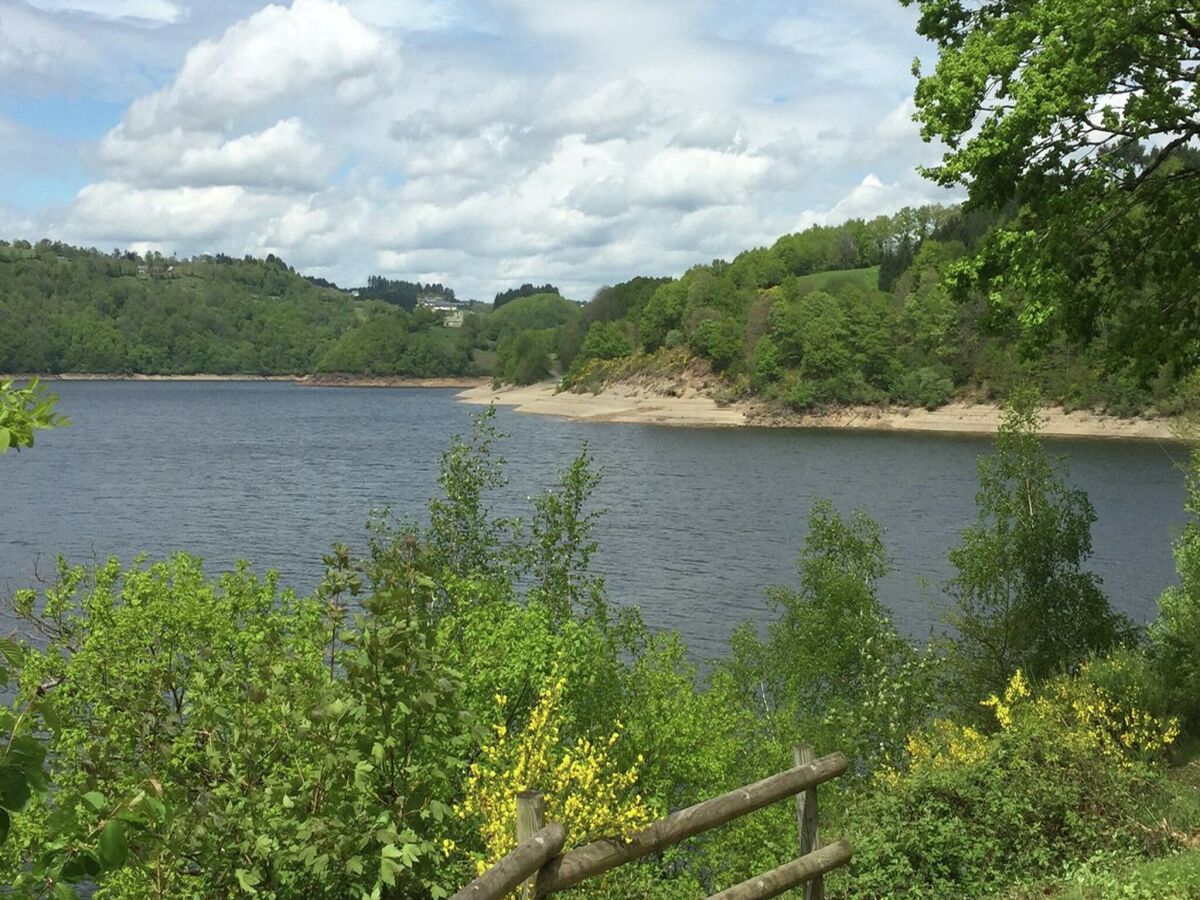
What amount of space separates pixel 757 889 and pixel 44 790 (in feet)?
16.9

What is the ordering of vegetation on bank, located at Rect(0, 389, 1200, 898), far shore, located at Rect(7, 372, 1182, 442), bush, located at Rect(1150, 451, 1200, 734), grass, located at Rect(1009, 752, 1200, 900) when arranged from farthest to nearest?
1. far shore, located at Rect(7, 372, 1182, 442)
2. bush, located at Rect(1150, 451, 1200, 734)
3. grass, located at Rect(1009, 752, 1200, 900)
4. vegetation on bank, located at Rect(0, 389, 1200, 898)

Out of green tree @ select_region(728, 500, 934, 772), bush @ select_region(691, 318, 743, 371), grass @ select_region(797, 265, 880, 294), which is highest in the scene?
grass @ select_region(797, 265, 880, 294)

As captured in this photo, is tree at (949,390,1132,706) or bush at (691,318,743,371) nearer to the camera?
tree at (949,390,1132,706)

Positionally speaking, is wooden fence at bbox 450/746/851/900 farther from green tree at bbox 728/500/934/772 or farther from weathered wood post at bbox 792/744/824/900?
green tree at bbox 728/500/934/772

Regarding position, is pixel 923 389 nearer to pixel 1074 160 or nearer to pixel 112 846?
pixel 1074 160

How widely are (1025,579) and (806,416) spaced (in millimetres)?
107092

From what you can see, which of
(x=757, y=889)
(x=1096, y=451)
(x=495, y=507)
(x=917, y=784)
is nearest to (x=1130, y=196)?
(x=917, y=784)

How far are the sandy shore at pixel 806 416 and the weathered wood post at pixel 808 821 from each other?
90826 millimetres

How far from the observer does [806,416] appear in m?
136

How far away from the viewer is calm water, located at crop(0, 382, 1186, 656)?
44.9 metres

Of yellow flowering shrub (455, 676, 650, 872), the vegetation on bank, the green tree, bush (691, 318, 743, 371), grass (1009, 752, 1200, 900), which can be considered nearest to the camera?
the vegetation on bank

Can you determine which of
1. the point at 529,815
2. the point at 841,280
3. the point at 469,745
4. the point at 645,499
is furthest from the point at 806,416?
the point at 529,815

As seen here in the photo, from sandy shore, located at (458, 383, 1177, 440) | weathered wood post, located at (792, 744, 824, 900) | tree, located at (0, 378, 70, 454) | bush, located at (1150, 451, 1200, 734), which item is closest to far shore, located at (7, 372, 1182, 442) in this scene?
sandy shore, located at (458, 383, 1177, 440)

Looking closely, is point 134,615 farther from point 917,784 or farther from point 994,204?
point 994,204
